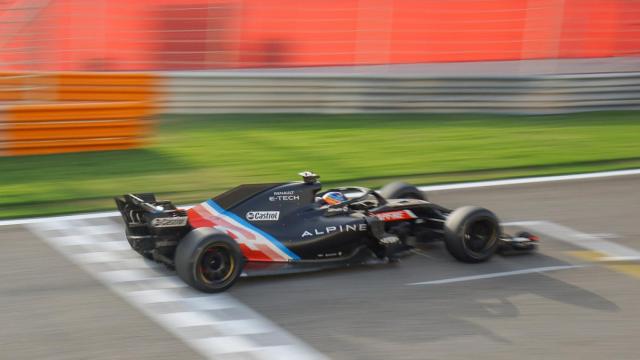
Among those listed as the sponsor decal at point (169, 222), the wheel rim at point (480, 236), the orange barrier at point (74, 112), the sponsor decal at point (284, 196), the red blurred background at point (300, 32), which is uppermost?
the red blurred background at point (300, 32)

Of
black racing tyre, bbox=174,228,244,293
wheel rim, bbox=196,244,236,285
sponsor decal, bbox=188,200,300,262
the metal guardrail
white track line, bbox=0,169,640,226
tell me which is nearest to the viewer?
black racing tyre, bbox=174,228,244,293

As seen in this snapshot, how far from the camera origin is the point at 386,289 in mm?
8961

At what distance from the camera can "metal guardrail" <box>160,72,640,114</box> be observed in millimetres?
17078

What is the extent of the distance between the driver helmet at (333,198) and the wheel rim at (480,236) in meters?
1.33

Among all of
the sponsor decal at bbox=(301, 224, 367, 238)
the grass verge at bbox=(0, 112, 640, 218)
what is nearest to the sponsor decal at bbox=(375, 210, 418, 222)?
the sponsor decal at bbox=(301, 224, 367, 238)

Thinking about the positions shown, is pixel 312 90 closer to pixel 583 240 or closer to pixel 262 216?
pixel 583 240

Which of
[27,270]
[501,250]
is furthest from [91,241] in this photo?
[501,250]

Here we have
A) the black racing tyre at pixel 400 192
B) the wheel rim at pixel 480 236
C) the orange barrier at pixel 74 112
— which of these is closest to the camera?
the wheel rim at pixel 480 236

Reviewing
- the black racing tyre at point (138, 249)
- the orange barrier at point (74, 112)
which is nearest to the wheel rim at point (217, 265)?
the black racing tyre at point (138, 249)

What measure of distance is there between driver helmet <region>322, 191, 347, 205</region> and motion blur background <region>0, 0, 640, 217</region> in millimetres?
3416

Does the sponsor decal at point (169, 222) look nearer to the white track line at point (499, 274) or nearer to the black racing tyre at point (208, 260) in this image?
the black racing tyre at point (208, 260)

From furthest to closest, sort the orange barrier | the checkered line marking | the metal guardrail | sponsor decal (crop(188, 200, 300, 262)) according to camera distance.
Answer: the metal guardrail, the orange barrier, sponsor decal (crop(188, 200, 300, 262)), the checkered line marking

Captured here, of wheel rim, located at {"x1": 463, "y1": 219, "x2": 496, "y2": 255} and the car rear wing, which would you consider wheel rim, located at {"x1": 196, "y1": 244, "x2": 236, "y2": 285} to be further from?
wheel rim, located at {"x1": 463, "y1": 219, "x2": 496, "y2": 255}

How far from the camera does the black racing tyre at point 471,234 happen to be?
9.61 meters
